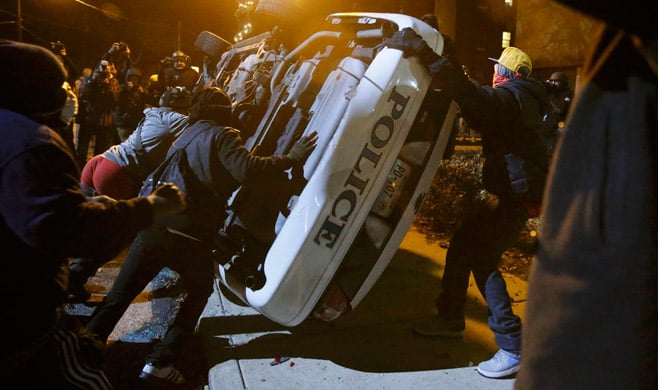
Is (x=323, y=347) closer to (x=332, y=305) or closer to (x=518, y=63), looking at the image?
(x=332, y=305)

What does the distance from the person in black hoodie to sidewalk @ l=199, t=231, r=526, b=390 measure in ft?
1.23

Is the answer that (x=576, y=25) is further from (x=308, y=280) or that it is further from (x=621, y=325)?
(x=621, y=325)

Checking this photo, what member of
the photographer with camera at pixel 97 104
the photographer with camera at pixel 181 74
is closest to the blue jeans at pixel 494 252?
the photographer with camera at pixel 181 74

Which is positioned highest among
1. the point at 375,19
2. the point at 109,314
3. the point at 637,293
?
the point at 375,19

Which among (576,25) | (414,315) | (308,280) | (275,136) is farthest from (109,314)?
(576,25)

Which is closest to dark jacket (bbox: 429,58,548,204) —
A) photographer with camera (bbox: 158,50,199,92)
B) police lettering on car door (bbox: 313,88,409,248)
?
police lettering on car door (bbox: 313,88,409,248)

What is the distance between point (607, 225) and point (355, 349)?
2921 mm

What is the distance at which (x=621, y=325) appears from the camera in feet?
3.79

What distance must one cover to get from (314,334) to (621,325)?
315cm

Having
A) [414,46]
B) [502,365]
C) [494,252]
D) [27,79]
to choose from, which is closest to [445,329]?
[502,365]

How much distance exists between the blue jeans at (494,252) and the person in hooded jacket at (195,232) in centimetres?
130

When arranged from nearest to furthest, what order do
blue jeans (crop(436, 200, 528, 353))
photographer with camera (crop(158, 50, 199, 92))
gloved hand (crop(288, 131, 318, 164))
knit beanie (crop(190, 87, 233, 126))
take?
gloved hand (crop(288, 131, 318, 164)) < blue jeans (crop(436, 200, 528, 353)) < knit beanie (crop(190, 87, 233, 126)) < photographer with camera (crop(158, 50, 199, 92))

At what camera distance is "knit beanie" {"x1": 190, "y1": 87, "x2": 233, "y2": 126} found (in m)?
3.54

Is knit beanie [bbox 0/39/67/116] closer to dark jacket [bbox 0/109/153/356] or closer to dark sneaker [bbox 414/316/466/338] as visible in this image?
dark jacket [bbox 0/109/153/356]
